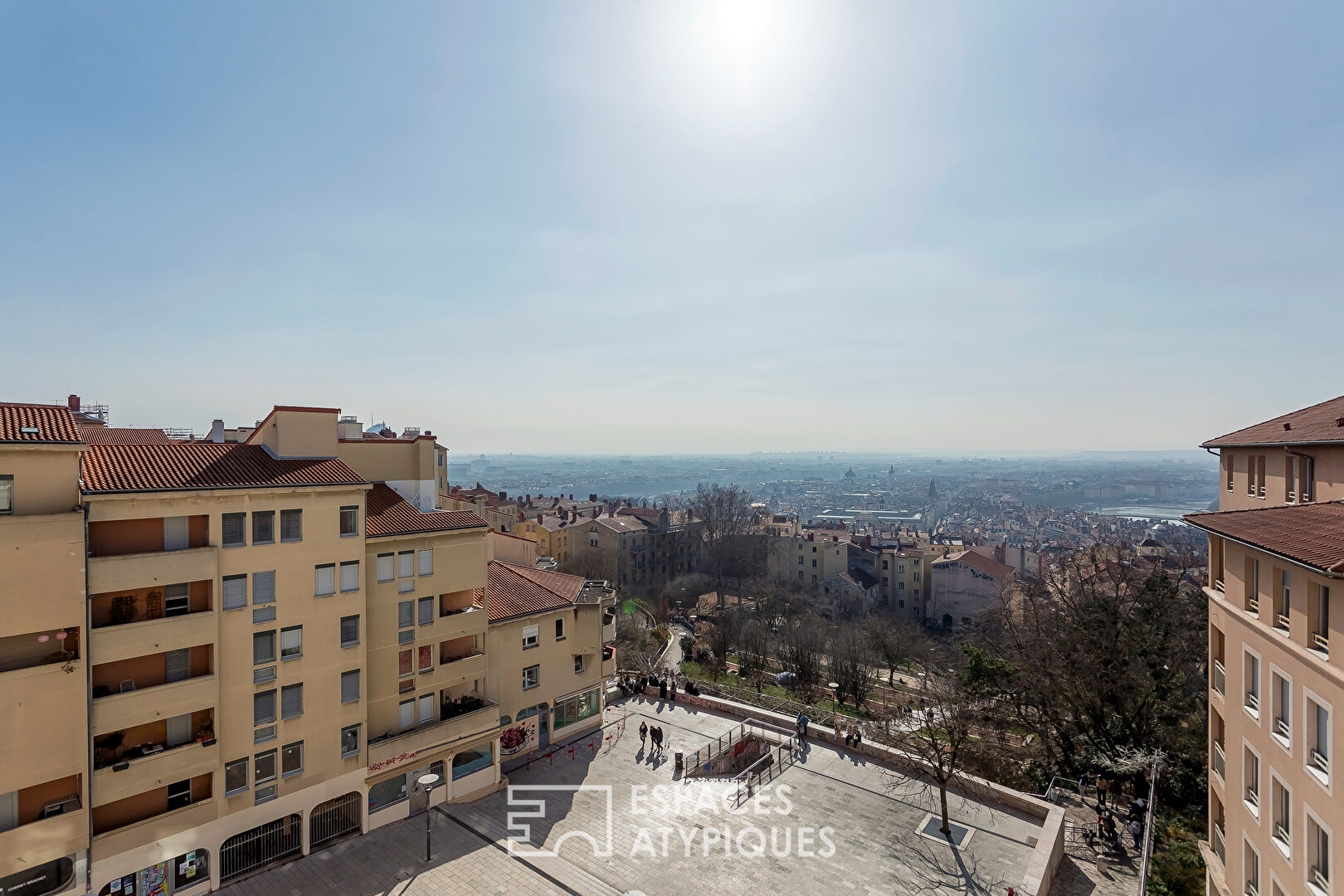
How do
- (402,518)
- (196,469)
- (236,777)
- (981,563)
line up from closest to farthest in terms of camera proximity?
(236,777) → (196,469) → (402,518) → (981,563)

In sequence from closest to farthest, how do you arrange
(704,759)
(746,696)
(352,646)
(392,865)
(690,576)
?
(392,865) < (352,646) < (704,759) < (746,696) < (690,576)

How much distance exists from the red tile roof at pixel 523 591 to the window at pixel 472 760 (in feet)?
16.3

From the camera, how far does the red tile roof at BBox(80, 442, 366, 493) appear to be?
1831 cm

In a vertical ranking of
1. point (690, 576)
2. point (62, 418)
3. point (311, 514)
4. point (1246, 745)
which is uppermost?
point (62, 418)

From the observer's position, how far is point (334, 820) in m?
21.7

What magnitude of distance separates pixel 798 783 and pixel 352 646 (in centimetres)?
1743

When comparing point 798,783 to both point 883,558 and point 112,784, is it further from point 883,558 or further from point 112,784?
point 883,558

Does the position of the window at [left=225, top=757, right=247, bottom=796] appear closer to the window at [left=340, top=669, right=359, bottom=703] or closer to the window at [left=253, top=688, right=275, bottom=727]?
the window at [left=253, top=688, right=275, bottom=727]

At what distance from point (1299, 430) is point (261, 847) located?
110 feet

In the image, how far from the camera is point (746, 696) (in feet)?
115

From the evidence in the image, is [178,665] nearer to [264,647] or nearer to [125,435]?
[264,647]

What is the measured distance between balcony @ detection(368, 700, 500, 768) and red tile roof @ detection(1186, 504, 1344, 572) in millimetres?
24371

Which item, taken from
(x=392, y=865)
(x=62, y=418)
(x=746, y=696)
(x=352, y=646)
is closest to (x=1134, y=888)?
(x=746, y=696)

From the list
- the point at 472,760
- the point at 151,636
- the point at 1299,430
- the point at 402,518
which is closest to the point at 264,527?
the point at 151,636
